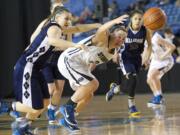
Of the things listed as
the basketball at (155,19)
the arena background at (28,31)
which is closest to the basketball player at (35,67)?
the basketball at (155,19)

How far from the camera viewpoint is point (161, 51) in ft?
37.3

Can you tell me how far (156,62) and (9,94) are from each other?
5.28 metres

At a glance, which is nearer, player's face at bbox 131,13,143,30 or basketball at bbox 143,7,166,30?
basketball at bbox 143,7,166,30

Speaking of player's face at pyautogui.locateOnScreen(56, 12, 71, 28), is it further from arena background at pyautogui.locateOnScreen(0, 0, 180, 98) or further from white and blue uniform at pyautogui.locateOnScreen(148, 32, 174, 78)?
arena background at pyautogui.locateOnScreen(0, 0, 180, 98)

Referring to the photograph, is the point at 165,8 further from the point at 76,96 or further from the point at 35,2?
the point at 76,96

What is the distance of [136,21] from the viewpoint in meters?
8.95

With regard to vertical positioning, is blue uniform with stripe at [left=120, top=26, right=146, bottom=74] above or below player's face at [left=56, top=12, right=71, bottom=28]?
below

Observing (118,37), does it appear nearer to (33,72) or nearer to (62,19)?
(62,19)

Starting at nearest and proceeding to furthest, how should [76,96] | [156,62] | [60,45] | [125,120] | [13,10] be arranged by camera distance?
1. [60,45]
2. [76,96]
3. [125,120]
4. [156,62]
5. [13,10]

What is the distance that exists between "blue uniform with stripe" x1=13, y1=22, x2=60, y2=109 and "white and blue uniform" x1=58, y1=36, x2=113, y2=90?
0.55m

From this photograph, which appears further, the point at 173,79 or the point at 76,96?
the point at 173,79

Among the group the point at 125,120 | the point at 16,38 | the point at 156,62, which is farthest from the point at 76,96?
the point at 16,38

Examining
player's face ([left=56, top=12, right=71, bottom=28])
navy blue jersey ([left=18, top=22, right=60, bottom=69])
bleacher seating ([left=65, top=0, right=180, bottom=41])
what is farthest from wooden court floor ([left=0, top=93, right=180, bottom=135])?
bleacher seating ([left=65, top=0, right=180, bottom=41])

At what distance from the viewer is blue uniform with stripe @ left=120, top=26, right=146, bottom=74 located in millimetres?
9055
